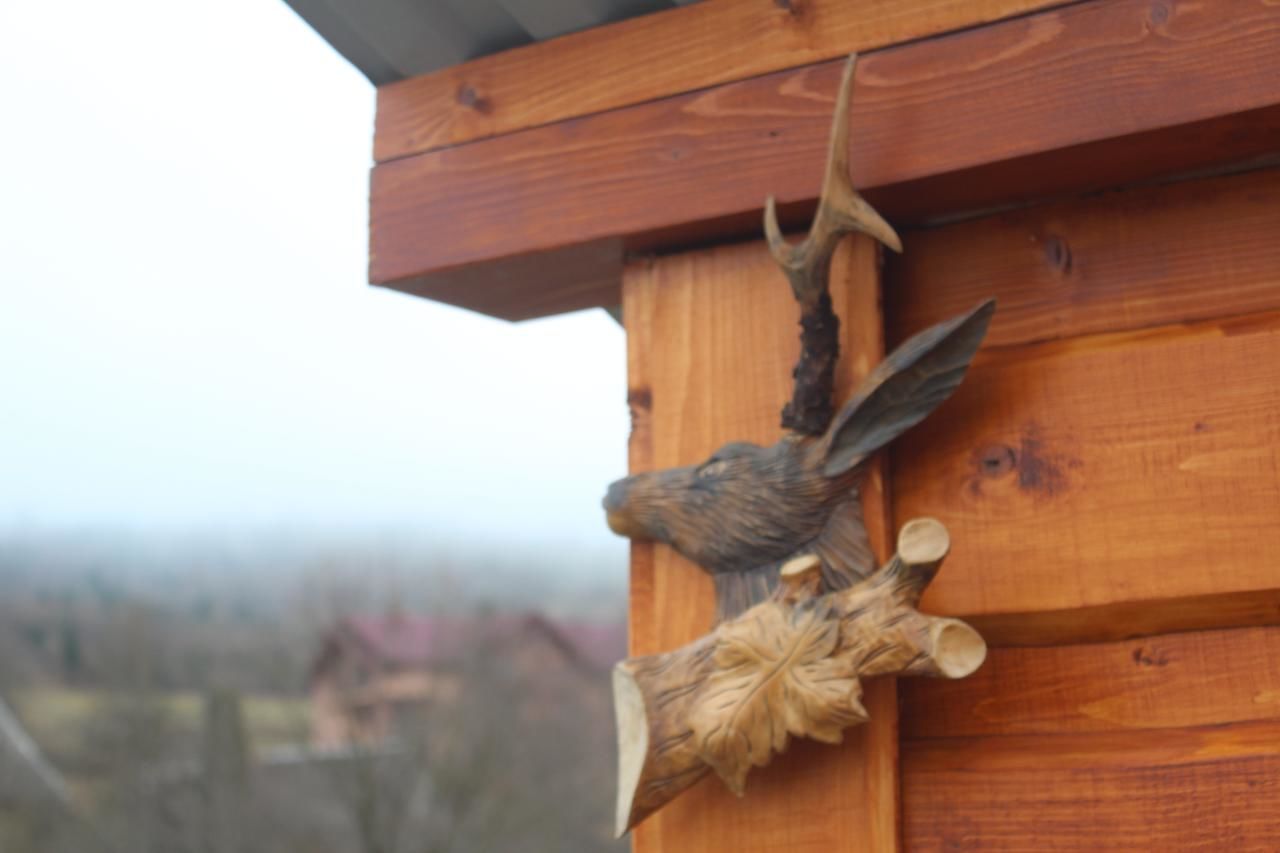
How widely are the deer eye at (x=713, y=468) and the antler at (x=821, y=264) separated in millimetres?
61

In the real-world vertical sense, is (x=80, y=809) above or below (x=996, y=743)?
below

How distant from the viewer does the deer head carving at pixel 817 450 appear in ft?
2.78

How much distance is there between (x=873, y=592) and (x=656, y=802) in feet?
0.71

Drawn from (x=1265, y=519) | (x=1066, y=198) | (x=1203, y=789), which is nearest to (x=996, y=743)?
(x=1203, y=789)

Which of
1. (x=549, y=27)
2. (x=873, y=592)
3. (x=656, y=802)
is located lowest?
(x=656, y=802)

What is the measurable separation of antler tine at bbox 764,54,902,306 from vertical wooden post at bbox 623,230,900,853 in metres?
0.06

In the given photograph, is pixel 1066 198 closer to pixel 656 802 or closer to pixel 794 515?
pixel 794 515

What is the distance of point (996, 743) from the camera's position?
0.86 meters

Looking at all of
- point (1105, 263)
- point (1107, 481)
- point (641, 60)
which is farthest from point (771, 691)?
point (641, 60)

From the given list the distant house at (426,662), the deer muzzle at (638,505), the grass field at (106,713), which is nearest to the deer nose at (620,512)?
the deer muzzle at (638,505)

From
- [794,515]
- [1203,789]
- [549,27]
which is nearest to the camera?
[1203,789]

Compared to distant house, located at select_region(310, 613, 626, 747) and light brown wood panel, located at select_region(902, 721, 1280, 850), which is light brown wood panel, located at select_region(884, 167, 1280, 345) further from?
distant house, located at select_region(310, 613, 626, 747)

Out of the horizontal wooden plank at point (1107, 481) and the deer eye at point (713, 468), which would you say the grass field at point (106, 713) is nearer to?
the deer eye at point (713, 468)

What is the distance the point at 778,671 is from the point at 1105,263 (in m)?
0.38
